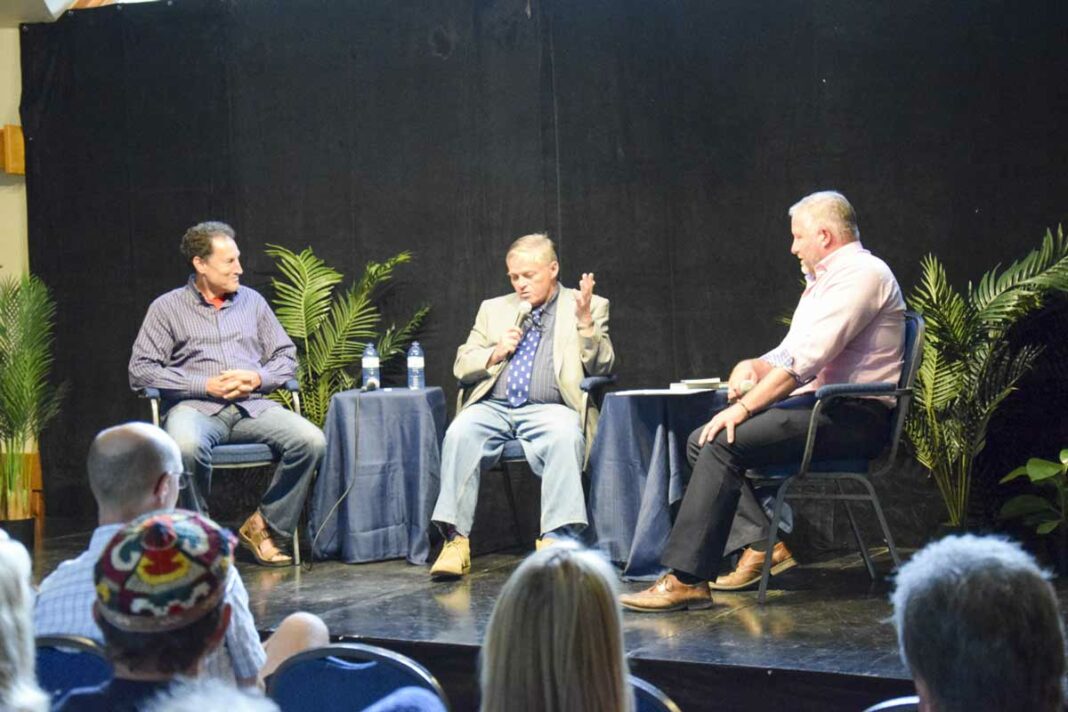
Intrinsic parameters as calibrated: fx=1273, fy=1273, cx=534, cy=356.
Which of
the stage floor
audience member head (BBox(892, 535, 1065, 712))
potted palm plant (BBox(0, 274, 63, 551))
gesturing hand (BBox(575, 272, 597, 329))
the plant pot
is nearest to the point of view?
audience member head (BBox(892, 535, 1065, 712))

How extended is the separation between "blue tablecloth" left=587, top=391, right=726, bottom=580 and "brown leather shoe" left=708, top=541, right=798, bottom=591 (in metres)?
0.25

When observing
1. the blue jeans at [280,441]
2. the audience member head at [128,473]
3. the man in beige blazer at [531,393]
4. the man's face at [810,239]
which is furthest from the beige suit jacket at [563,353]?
the audience member head at [128,473]

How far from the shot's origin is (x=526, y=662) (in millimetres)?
1410

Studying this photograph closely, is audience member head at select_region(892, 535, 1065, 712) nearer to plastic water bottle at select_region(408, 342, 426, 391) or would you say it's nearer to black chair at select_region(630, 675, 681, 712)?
black chair at select_region(630, 675, 681, 712)

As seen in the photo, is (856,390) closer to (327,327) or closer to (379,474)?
(379,474)

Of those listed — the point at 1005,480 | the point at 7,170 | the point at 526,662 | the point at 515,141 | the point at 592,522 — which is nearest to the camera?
the point at 526,662

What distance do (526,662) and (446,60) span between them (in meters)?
4.95

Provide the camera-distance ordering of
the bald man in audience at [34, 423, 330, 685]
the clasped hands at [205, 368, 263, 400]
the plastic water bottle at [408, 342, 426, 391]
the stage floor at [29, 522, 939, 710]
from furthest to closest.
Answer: the plastic water bottle at [408, 342, 426, 391]
the clasped hands at [205, 368, 263, 400]
the stage floor at [29, 522, 939, 710]
the bald man in audience at [34, 423, 330, 685]

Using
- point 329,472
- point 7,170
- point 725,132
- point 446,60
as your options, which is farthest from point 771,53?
point 7,170

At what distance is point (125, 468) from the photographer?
2.56 metres

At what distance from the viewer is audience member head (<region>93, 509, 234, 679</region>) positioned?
160 centimetres

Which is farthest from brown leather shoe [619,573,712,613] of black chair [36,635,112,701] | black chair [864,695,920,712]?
black chair [864,695,920,712]

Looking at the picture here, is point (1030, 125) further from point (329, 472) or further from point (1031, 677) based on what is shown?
point (1031, 677)

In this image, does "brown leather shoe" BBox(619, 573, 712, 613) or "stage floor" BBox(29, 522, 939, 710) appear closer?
"stage floor" BBox(29, 522, 939, 710)
